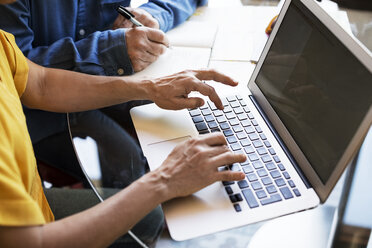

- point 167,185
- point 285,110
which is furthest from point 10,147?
point 285,110

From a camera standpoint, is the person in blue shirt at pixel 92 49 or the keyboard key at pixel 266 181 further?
the person in blue shirt at pixel 92 49

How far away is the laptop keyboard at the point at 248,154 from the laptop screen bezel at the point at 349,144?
0.04 m

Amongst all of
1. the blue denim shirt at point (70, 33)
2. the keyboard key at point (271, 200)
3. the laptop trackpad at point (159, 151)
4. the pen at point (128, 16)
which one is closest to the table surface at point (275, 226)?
the keyboard key at point (271, 200)

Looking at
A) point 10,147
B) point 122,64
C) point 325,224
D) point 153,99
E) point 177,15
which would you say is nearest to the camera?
point 10,147

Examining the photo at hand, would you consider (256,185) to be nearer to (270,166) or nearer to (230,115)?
(270,166)

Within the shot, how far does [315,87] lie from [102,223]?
1.57ft

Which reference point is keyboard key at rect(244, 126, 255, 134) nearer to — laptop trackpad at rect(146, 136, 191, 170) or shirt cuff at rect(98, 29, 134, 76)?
laptop trackpad at rect(146, 136, 191, 170)

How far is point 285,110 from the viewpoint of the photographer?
0.86 meters

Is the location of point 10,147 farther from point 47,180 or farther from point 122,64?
point 47,180

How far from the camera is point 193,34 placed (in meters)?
1.20

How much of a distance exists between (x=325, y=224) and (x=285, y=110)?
26 centimetres

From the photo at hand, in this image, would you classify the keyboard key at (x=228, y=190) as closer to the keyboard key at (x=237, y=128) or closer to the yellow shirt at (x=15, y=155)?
the keyboard key at (x=237, y=128)

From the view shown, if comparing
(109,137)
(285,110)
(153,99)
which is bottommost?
(109,137)

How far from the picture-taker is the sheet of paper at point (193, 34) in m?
1.17
